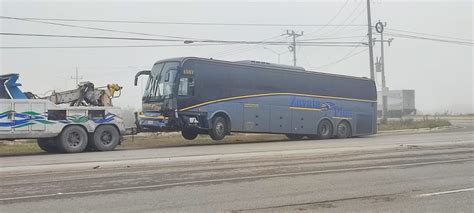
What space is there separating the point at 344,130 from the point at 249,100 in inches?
292

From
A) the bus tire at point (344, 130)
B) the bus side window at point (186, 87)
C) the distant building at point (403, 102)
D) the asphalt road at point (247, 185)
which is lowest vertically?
the asphalt road at point (247, 185)

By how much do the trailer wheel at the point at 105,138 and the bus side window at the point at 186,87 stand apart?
10.5 ft

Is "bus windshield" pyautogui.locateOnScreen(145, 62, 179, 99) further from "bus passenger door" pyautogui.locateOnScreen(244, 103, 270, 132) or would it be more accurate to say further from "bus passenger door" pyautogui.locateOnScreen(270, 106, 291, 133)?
"bus passenger door" pyautogui.locateOnScreen(270, 106, 291, 133)

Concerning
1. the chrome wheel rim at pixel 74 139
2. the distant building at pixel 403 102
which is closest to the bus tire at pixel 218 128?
the chrome wheel rim at pixel 74 139

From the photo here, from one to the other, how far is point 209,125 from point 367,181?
1293cm

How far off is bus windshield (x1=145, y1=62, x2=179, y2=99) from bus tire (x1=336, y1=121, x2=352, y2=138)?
35.1 ft

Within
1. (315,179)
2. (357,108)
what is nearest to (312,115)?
(357,108)

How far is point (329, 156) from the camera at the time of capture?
52.5ft

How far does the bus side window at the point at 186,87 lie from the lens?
2228 centimetres

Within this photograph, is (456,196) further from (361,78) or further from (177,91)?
(361,78)

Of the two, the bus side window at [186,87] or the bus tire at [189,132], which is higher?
the bus side window at [186,87]

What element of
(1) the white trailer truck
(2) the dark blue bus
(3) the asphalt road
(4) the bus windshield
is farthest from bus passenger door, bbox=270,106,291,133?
(3) the asphalt road

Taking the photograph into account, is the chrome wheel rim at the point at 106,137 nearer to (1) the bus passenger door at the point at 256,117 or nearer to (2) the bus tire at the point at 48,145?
(2) the bus tire at the point at 48,145

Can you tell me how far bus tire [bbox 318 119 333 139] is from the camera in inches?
1115
